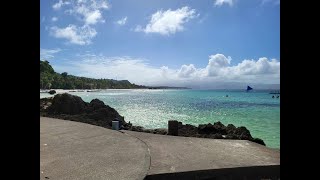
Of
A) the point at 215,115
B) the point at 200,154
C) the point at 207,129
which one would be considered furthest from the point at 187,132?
the point at 215,115

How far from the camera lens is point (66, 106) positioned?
67.4 feet

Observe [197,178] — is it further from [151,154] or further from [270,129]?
[270,129]

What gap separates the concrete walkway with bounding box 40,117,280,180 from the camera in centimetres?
545

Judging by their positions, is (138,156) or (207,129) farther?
(207,129)

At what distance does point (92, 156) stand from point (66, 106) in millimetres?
14914

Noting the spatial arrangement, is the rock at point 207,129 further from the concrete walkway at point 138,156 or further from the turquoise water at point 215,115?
the turquoise water at point 215,115

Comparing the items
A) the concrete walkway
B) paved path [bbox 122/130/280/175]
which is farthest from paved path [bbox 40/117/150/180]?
paved path [bbox 122/130/280/175]

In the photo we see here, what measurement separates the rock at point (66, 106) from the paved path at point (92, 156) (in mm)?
10746

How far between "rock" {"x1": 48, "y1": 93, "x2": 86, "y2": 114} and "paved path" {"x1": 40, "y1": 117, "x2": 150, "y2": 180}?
10746 millimetres

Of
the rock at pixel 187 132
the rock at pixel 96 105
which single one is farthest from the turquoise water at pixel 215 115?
the rock at pixel 187 132

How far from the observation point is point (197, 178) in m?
5.65

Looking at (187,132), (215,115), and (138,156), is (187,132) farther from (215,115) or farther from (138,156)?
(215,115)

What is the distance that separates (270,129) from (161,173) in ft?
78.8
